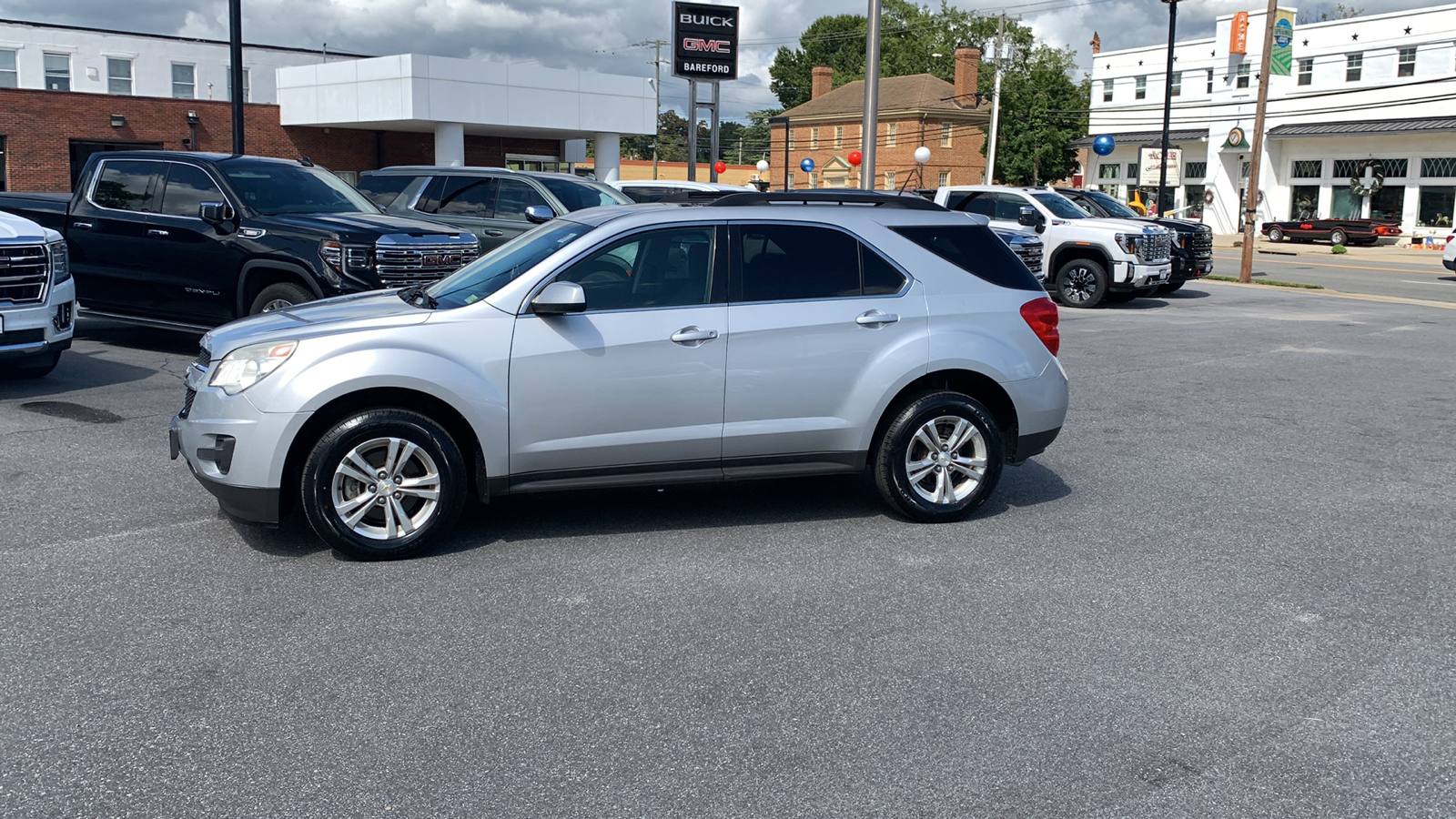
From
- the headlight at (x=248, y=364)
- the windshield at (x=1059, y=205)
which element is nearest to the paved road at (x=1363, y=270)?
the windshield at (x=1059, y=205)

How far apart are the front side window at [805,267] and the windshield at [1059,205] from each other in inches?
563

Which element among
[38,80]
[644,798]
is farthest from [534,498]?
[38,80]

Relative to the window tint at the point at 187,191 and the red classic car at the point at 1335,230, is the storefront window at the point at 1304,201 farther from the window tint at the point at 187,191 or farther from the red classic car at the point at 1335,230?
the window tint at the point at 187,191

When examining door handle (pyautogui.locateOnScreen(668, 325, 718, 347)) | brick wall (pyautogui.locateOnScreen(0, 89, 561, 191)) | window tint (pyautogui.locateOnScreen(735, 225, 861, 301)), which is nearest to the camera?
door handle (pyautogui.locateOnScreen(668, 325, 718, 347))

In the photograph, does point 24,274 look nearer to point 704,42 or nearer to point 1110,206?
point 1110,206

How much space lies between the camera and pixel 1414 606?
213 inches

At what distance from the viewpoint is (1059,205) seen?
20.2m

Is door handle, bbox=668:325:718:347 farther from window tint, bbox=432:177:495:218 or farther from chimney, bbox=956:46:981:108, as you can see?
chimney, bbox=956:46:981:108

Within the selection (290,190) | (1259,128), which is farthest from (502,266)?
(1259,128)

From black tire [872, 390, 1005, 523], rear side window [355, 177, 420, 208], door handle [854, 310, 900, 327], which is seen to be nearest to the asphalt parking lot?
black tire [872, 390, 1005, 523]

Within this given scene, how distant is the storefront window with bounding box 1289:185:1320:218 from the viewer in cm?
5481

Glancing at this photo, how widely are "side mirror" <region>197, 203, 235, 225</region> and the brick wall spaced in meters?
24.9

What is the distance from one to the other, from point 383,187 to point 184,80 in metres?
38.1

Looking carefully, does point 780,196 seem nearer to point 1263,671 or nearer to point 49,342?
point 1263,671
